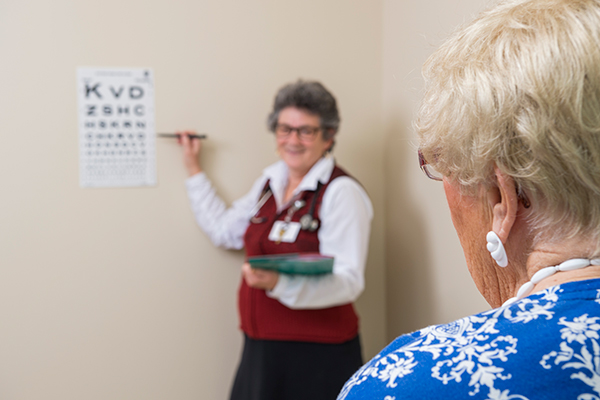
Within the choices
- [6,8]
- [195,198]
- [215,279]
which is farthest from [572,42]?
[6,8]

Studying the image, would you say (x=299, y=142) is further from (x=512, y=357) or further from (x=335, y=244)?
(x=512, y=357)

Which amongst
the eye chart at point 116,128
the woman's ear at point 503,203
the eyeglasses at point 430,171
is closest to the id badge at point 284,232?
the eye chart at point 116,128

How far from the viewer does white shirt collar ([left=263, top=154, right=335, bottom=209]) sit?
1976 mm

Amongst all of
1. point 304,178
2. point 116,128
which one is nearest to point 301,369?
point 304,178

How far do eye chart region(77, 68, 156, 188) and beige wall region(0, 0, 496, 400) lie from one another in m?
0.04

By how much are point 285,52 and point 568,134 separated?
194 cm

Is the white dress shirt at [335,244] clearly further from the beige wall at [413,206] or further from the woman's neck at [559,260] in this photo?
the woman's neck at [559,260]

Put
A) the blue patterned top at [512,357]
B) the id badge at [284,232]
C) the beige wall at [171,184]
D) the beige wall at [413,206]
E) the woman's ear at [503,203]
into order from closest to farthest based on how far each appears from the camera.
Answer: the blue patterned top at [512,357]
the woman's ear at [503,203]
the beige wall at [413,206]
the id badge at [284,232]
the beige wall at [171,184]

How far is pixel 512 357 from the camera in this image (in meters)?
0.52

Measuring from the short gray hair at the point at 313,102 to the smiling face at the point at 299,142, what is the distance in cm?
2

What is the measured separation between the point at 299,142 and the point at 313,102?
178 mm

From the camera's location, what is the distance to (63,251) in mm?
2188

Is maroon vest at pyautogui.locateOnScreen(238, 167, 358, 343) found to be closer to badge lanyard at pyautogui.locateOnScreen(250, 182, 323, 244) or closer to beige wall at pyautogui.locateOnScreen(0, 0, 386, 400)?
badge lanyard at pyautogui.locateOnScreen(250, 182, 323, 244)

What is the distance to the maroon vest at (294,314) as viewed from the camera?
1928 millimetres
